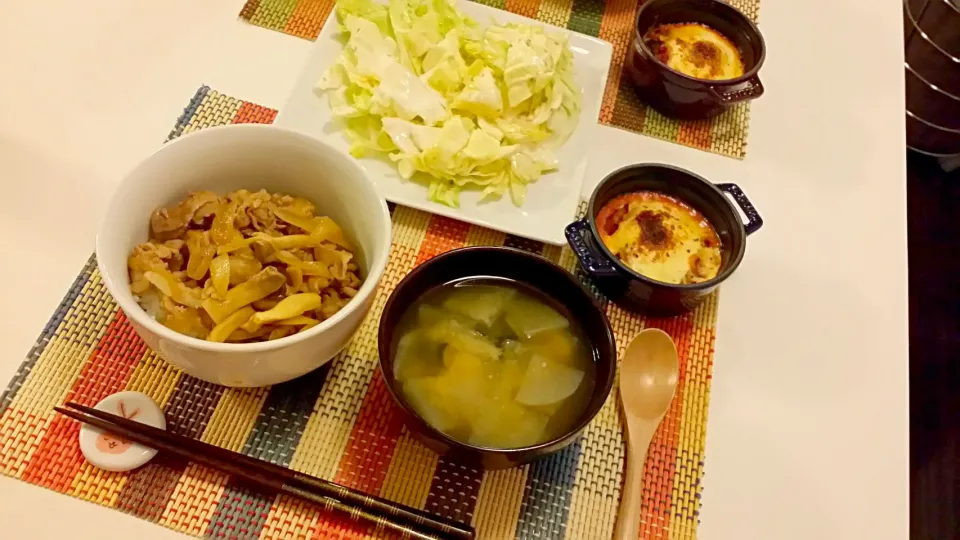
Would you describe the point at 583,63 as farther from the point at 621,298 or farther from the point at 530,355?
the point at 530,355

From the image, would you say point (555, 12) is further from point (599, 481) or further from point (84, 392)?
point (84, 392)

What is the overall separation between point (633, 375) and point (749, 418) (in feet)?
0.58

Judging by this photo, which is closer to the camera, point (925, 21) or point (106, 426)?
point (106, 426)

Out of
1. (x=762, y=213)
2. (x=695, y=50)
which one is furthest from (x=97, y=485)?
(x=695, y=50)

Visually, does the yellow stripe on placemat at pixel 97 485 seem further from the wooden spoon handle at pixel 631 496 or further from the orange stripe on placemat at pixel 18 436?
the wooden spoon handle at pixel 631 496

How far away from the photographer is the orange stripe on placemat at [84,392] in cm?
84

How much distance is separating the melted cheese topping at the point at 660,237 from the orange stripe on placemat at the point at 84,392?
661 millimetres

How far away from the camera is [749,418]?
3.34ft

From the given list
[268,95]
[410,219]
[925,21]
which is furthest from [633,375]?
[925,21]

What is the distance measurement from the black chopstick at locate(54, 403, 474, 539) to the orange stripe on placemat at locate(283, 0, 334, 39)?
0.79m

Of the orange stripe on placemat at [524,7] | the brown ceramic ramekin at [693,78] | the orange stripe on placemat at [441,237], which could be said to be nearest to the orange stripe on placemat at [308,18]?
the orange stripe on placemat at [524,7]

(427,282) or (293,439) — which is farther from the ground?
(427,282)

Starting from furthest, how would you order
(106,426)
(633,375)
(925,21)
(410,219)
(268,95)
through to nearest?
1. (925,21)
2. (268,95)
3. (410,219)
4. (633,375)
5. (106,426)

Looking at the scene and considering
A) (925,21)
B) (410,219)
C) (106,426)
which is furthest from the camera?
(925,21)
